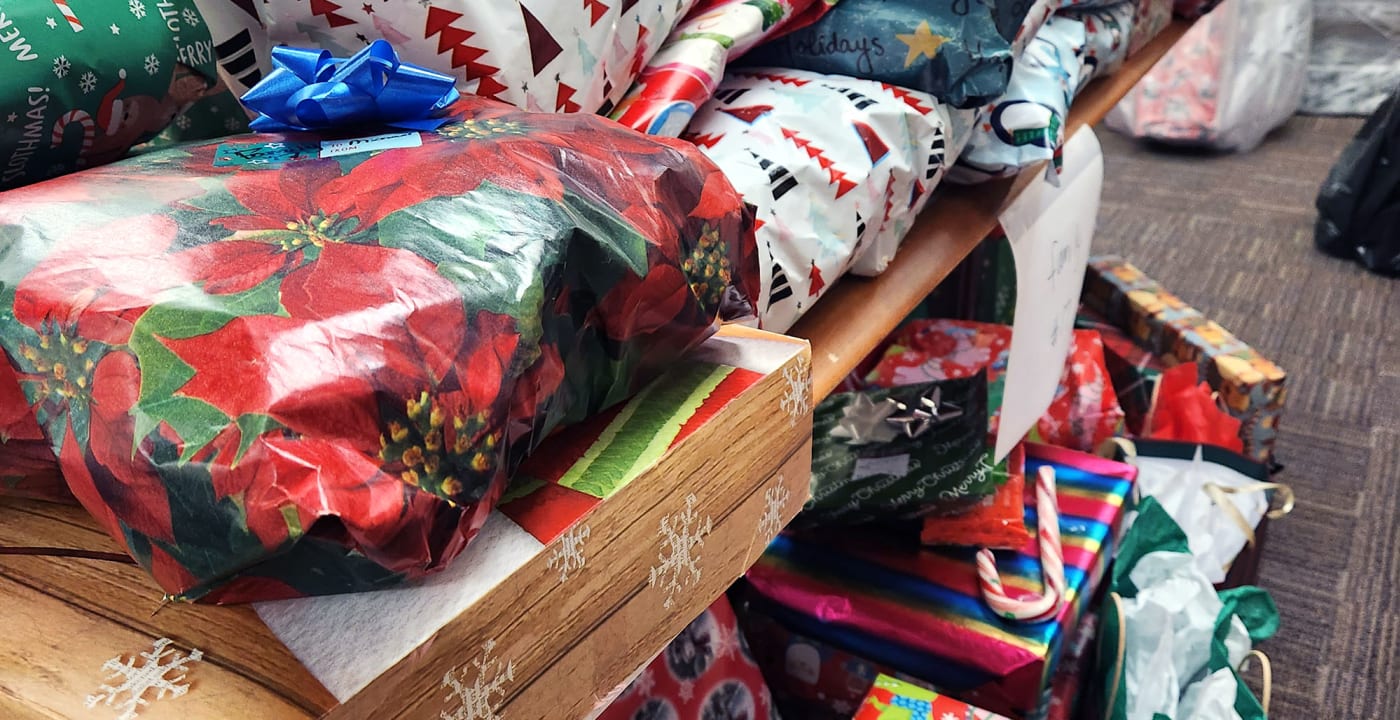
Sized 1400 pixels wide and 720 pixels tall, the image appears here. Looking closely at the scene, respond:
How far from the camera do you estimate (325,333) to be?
326 millimetres

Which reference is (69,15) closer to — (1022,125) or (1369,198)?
(1022,125)

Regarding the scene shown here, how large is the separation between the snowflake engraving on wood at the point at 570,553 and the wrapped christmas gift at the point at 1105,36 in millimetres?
877

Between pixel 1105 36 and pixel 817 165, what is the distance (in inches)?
23.8

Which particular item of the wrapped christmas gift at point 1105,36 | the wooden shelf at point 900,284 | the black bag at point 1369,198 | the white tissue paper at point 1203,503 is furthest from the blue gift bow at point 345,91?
the black bag at point 1369,198

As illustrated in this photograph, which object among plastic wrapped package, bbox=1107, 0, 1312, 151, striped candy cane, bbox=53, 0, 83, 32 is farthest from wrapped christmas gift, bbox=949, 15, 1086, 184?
plastic wrapped package, bbox=1107, 0, 1312, 151

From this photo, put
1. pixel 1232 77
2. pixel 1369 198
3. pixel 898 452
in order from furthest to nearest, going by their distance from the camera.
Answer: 1. pixel 1232 77
2. pixel 1369 198
3. pixel 898 452

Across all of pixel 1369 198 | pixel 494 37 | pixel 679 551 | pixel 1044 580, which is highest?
pixel 494 37

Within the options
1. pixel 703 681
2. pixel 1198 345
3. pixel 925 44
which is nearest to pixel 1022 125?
pixel 925 44

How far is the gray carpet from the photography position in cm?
138

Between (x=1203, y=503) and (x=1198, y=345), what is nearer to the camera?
(x=1203, y=503)

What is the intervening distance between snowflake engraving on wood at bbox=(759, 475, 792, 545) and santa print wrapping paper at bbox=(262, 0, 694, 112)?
26cm

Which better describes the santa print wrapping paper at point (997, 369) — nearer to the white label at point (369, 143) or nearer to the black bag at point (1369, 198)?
the white label at point (369, 143)

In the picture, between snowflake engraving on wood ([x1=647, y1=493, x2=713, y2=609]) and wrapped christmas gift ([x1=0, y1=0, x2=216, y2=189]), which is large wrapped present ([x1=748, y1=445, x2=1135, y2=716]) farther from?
wrapped christmas gift ([x1=0, y1=0, x2=216, y2=189])

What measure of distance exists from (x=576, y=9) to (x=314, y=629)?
0.39 metres
